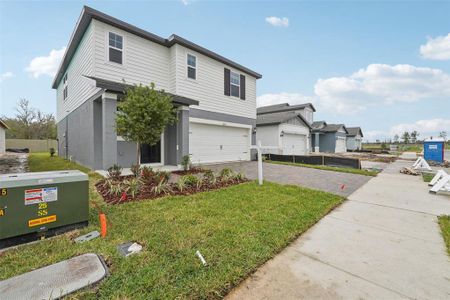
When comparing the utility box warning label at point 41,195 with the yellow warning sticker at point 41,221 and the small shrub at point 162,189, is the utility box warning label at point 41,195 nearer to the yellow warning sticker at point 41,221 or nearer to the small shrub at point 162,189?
the yellow warning sticker at point 41,221

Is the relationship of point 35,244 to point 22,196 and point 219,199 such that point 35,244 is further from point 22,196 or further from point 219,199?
point 219,199

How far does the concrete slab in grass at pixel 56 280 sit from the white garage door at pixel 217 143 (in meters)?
8.32

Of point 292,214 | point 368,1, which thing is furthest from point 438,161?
point 292,214

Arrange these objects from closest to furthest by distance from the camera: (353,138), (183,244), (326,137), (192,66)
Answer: (183,244) < (192,66) < (326,137) < (353,138)

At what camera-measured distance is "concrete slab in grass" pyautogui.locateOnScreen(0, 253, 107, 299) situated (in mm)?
1812

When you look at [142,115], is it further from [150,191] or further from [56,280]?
[56,280]

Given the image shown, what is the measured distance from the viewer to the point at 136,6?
29.2ft

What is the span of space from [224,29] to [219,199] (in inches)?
451

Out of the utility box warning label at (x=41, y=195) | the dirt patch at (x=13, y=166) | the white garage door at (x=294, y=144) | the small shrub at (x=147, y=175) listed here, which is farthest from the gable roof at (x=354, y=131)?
the dirt patch at (x=13, y=166)

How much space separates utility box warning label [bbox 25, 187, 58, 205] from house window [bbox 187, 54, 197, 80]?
8952mm

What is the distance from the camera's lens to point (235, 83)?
13.1 meters

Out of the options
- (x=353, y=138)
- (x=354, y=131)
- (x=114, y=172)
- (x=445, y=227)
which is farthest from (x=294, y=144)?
(x=354, y=131)

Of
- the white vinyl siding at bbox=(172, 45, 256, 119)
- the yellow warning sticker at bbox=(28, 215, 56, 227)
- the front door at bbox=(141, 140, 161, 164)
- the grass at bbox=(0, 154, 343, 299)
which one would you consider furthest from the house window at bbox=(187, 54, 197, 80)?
the yellow warning sticker at bbox=(28, 215, 56, 227)

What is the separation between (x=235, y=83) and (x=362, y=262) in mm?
12162
